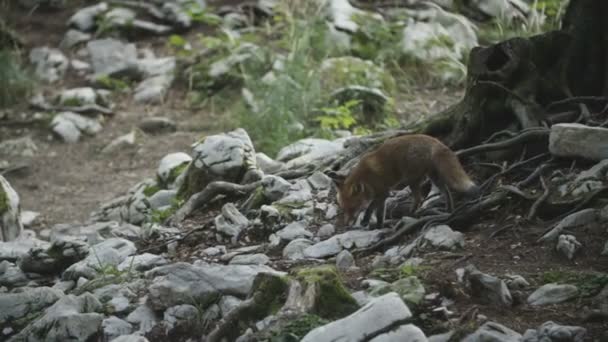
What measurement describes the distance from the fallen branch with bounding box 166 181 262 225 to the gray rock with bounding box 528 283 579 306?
3754 millimetres

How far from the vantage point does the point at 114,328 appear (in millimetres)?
5695

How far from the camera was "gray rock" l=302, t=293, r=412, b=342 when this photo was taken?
457 cm

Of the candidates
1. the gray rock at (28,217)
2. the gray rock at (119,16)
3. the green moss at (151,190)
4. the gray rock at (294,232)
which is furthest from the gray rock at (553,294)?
the gray rock at (119,16)

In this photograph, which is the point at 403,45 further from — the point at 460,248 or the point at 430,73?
the point at 460,248

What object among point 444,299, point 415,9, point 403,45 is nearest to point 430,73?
point 403,45

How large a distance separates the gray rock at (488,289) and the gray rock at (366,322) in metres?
0.64

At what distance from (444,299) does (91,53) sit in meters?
12.6

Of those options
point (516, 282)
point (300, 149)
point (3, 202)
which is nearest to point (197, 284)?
point (516, 282)

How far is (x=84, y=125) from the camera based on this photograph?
14094 millimetres

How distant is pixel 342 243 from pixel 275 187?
168 centimetres

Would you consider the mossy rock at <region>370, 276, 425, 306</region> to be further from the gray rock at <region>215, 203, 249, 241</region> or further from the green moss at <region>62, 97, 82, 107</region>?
the green moss at <region>62, 97, 82, 107</region>

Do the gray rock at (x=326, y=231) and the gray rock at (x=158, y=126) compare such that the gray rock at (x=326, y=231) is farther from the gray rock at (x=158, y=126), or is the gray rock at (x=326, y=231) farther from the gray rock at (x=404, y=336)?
the gray rock at (x=158, y=126)

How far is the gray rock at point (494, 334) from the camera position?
450 centimetres

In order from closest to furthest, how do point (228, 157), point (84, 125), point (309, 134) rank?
point (228, 157) → point (309, 134) → point (84, 125)
